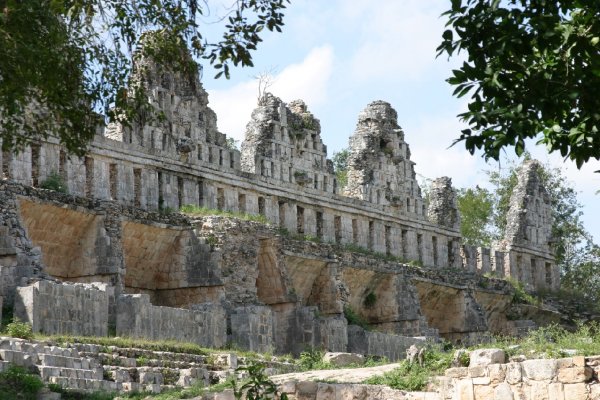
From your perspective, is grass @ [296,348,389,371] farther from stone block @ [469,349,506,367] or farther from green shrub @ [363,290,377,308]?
green shrub @ [363,290,377,308]

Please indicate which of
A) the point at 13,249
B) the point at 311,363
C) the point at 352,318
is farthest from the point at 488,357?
the point at 352,318

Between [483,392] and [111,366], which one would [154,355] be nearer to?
[111,366]

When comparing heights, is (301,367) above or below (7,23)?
below

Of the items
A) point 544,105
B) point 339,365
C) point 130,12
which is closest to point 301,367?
point 339,365

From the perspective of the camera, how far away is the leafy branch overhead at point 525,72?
18.0 metres

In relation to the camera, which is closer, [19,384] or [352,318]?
[19,384]

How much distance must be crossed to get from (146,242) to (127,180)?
2.41 m

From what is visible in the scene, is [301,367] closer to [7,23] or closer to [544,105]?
[7,23]

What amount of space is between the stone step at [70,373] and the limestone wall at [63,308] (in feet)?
9.32

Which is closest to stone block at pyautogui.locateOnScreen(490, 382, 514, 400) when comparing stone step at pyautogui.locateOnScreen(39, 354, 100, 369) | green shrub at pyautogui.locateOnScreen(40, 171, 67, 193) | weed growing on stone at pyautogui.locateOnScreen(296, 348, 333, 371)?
weed growing on stone at pyautogui.locateOnScreen(296, 348, 333, 371)

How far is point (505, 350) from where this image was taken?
2502 cm

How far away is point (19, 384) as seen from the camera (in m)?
25.1

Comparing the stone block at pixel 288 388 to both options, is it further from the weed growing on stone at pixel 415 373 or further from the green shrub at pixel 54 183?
the green shrub at pixel 54 183

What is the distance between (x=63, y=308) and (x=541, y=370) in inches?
410
